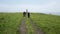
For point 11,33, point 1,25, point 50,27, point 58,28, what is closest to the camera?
point 11,33

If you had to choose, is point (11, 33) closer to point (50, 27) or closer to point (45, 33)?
point (45, 33)

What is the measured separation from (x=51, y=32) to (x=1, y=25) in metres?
5.29

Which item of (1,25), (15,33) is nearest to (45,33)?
(15,33)

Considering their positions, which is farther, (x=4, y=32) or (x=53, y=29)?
(x=53, y=29)

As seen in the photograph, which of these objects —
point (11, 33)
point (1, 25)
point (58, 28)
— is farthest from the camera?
point (1, 25)

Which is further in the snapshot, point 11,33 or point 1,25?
point 1,25

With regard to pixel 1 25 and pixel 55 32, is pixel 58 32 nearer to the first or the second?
pixel 55 32

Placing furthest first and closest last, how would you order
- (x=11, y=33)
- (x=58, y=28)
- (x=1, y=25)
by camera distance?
(x=1, y=25) → (x=58, y=28) → (x=11, y=33)

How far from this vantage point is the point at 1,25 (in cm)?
1609

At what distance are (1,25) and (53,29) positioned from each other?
5.22 m

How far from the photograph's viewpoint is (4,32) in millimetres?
13430

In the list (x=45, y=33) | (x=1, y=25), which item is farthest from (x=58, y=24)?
(x=1, y=25)

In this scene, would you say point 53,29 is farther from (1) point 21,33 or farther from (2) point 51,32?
(1) point 21,33

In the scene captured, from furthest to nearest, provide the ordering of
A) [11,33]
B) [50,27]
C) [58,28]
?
[50,27], [58,28], [11,33]
